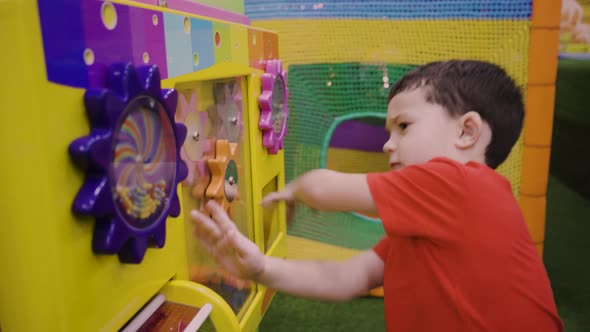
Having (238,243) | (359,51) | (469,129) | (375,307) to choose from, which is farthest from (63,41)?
(375,307)

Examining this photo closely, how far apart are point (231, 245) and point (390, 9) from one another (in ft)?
3.20

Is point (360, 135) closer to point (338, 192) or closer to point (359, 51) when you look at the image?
point (359, 51)

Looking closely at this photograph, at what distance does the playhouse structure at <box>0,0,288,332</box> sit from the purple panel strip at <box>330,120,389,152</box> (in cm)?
90

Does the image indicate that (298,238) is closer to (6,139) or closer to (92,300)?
(92,300)

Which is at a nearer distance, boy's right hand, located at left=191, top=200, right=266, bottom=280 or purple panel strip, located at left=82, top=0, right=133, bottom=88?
purple panel strip, located at left=82, top=0, right=133, bottom=88

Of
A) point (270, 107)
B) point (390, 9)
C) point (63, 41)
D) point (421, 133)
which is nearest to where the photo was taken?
point (63, 41)

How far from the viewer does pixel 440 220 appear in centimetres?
59

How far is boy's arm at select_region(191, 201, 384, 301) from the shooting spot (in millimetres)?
624

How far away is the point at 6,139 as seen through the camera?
16.3 inches

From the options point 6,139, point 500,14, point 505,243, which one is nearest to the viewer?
point 6,139

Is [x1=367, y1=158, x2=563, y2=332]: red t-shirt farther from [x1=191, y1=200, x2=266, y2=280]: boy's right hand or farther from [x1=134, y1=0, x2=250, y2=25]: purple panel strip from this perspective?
[x1=134, y1=0, x2=250, y2=25]: purple panel strip

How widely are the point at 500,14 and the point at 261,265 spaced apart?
101 centimetres

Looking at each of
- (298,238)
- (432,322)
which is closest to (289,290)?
(432,322)

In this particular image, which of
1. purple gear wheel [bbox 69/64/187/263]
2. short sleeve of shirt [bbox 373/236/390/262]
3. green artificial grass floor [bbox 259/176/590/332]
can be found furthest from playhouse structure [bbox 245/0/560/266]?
purple gear wheel [bbox 69/64/187/263]
